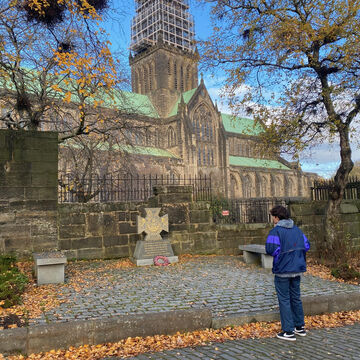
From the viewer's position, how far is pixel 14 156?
8.20 meters

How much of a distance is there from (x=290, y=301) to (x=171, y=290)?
235cm

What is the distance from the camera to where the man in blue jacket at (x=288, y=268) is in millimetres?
4707

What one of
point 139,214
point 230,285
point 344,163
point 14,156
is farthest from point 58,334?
point 344,163

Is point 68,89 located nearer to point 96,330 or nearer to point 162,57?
point 96,330

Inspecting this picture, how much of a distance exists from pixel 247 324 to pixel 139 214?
6.03 metres

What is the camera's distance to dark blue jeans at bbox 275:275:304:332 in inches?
183

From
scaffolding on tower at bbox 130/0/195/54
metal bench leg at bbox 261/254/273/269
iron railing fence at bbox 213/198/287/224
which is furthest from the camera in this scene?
scaffolding on tower at bbox 130/0/195/54

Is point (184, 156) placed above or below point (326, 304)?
above

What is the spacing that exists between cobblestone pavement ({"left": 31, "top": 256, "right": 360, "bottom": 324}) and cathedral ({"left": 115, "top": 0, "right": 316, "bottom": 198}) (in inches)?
1544

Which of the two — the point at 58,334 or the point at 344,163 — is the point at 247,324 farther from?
the point at 344,163

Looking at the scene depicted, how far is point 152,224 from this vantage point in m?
9.97

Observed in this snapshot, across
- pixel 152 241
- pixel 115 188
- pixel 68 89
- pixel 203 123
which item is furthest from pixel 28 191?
pixel 203 123

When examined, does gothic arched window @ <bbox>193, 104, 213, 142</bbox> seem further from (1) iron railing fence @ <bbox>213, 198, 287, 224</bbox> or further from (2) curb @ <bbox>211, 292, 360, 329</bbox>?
(2) curb @ <bbox>211, 292, 360, 329</bbox>

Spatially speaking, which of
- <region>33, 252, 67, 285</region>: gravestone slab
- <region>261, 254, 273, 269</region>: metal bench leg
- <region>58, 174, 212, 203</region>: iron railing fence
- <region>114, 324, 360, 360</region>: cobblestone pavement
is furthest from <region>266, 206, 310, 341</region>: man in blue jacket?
<region>58, 174, 212, 203</region>: iron railing fence
